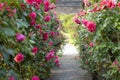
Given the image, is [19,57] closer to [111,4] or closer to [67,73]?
[111,4]

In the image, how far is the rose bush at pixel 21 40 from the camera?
99.7 inches

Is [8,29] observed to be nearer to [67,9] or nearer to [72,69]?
[72,69]

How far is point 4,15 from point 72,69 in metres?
5.78

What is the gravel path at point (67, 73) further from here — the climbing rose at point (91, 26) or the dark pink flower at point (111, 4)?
the dark pink flower at point (111, 4)

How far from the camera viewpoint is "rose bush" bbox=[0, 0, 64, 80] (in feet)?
8.31

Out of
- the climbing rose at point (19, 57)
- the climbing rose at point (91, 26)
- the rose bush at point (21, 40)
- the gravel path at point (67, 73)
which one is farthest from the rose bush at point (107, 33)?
the gravel path at point (67, 73)

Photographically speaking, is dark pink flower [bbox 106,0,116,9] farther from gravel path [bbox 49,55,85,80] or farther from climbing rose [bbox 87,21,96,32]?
gravel path [bbox 49,55,85,80]

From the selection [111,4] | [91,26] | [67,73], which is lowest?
[67,73]

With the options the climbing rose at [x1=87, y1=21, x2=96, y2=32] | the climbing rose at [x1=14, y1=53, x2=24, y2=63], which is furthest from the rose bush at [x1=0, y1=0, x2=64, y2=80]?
the climbing rose at [x1=87, y1=21, x2=96, y2=32]

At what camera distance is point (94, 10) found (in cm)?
482

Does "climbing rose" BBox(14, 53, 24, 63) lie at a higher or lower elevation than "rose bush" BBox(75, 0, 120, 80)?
higher

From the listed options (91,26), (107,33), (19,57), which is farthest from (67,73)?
(19,57)

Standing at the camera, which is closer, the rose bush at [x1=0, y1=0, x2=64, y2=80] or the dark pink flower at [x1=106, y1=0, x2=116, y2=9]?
the rose bush at [x1=0, y1=0, x2=64, y2=80]

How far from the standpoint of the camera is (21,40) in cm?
281
